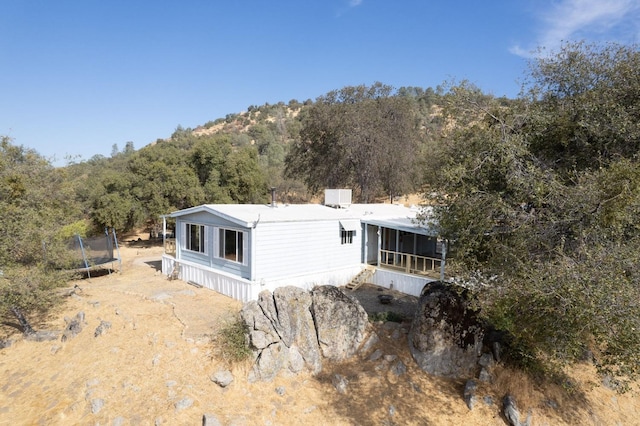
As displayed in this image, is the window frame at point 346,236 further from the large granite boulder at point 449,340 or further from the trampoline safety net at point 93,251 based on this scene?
the trampoline safety net at point 93,251

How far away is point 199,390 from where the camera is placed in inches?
340

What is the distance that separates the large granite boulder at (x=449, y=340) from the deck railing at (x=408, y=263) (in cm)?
424

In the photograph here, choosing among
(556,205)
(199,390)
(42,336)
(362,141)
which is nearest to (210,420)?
(199,390)

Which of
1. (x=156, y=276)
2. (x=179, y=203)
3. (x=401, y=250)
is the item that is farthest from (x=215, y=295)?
(x=179, y=203)

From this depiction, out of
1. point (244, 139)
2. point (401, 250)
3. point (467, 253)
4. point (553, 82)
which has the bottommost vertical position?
point (401, 250)

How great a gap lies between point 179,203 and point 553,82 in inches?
901

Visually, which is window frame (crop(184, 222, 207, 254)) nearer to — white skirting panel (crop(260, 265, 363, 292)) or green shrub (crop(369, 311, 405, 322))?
white skirting panel (crop(260, 265, 363, 292))

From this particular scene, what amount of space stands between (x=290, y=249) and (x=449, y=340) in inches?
251

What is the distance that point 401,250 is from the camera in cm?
1714

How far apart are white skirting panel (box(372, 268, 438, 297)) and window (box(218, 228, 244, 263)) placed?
5989mm

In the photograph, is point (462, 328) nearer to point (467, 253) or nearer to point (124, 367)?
point (467, 253)

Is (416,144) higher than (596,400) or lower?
higher

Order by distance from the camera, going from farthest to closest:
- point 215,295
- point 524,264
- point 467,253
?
point 215,295 → point 467,253 → point 524,264

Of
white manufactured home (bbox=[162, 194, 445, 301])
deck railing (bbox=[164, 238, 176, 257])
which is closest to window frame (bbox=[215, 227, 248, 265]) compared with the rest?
white manufactured home (bbox=[162, 194, 445, 301])
